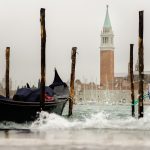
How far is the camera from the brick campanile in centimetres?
13175

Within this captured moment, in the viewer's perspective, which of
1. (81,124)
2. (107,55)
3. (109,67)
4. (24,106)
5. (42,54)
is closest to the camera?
(81,124)

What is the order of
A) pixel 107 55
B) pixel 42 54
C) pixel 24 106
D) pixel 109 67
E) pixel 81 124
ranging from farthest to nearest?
1. pixel 107 55
2. pixel 109 67
3. pixel 24 106
4. pixel 42 54
5. pixel 81 124

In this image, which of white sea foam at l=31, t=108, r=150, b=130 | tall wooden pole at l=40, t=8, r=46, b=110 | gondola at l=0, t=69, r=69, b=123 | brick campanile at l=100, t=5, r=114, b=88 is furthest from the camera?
brick campanile at l=100, t=5, r=114, b=88

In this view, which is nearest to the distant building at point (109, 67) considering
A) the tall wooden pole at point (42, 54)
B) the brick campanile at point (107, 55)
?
the brick campanile at point (107, 55)

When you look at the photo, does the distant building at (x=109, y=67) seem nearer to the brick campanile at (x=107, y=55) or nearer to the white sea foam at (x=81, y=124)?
the brick campanile at (x=107, y=55)

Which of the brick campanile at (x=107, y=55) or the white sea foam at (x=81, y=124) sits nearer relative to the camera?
the white sea foam at (x=81, y=124)

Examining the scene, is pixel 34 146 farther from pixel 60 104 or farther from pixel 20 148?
pixel 60 104

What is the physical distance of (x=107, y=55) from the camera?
13750cm

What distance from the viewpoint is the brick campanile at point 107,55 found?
131750 mm

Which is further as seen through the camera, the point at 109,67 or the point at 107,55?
the point at 107,55

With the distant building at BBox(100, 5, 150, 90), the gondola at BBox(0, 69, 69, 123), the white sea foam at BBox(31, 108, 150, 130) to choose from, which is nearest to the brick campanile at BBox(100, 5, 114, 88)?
the distant building at BBox(100, 5, 150, 90)

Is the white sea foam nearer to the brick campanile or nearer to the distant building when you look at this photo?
the distant building

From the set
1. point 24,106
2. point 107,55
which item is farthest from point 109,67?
point 24,106

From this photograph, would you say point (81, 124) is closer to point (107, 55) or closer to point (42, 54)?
point (42, 54)
